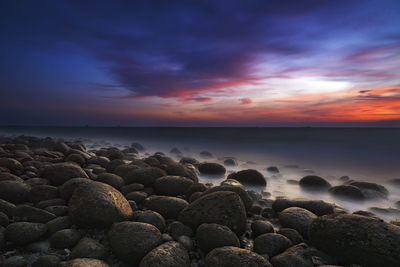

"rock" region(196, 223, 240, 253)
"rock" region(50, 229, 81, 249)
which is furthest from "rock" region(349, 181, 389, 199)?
"rock" region(50, 229, 81, 249)

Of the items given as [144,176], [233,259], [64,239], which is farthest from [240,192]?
[64,239]

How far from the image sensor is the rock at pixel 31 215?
3.13m

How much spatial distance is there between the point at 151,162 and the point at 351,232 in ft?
18.9

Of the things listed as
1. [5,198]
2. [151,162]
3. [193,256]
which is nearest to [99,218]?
[193,256]

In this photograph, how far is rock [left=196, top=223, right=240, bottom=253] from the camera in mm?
2785

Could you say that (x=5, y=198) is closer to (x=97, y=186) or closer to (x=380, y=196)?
(x=97, y=186)

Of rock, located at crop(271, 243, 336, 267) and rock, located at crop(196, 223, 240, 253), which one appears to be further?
rock, located at crop(196, 223, 240, 253)

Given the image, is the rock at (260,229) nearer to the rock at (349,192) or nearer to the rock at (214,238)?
the rock at (214,238)

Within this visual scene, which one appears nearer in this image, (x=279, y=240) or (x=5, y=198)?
(x=279, y=240)

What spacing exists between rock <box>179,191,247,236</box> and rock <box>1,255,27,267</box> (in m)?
1.88

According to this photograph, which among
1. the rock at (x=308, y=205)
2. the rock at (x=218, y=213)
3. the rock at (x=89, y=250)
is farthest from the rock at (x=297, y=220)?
the rock at (x=89, y=250)

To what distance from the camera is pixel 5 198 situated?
3705mm

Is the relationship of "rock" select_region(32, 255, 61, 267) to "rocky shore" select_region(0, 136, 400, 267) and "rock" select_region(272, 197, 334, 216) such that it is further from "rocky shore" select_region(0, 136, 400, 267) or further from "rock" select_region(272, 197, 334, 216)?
"rock" select_region(272, 197, 334, 216)

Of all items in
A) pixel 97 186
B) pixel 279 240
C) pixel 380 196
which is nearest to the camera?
pixel 279 240
